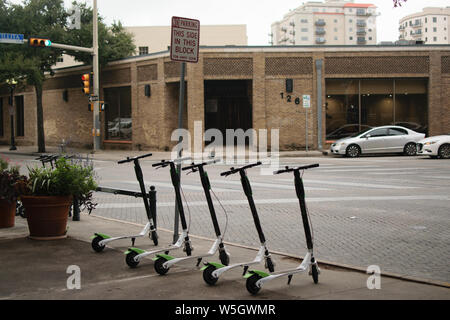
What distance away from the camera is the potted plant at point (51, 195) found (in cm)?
716

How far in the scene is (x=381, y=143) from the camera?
25.3 meters

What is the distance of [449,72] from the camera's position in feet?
96.1

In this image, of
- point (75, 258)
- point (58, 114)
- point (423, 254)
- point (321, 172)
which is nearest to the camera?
point (75, 258)

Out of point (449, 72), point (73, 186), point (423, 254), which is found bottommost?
point (423, 254)

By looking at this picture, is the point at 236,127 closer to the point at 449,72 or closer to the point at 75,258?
the point at 449,72

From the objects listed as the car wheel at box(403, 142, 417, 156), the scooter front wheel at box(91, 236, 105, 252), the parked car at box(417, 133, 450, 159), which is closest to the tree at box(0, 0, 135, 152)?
the car wheel at box(403, 142, 417, 156)

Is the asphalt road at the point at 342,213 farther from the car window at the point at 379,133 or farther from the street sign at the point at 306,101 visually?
the street sign at the point at 306,101

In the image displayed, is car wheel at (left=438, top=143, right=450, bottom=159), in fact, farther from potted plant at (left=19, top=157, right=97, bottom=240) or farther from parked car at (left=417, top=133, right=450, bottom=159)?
potted plant at (left=19, top=157, right=97, bottom=240)

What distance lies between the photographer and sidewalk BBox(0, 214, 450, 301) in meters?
5.02

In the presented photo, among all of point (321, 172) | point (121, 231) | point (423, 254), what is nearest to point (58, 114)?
point (321, 172)
